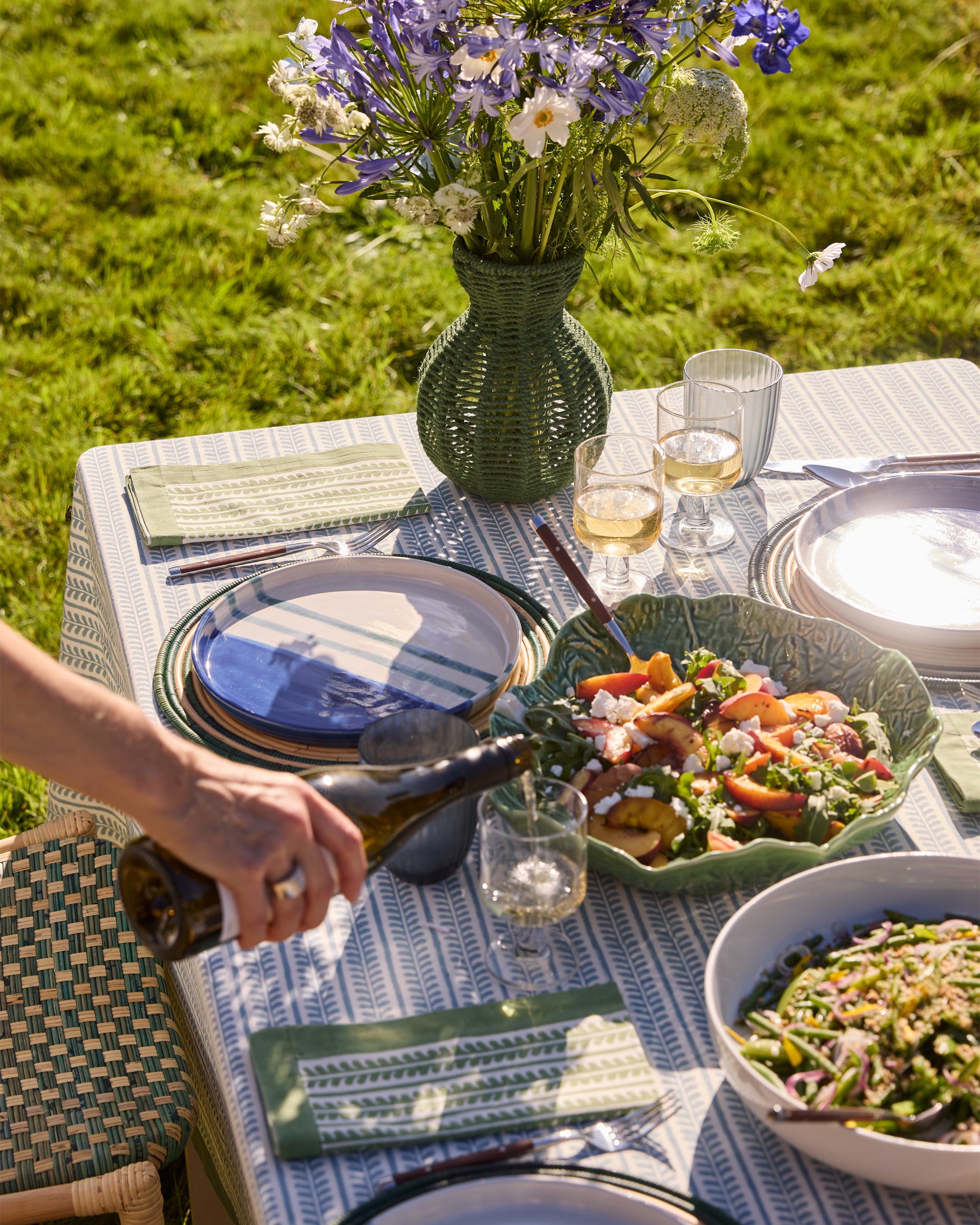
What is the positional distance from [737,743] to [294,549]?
2.54 ft

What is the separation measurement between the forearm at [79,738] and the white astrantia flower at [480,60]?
2.57ft

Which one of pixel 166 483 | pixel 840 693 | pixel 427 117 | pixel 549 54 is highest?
pixel 549 54

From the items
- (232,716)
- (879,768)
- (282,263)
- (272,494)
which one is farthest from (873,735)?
(282,263)

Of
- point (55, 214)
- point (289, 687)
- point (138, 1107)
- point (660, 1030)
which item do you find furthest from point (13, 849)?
point (55, 214)

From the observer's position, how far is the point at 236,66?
5547 mm

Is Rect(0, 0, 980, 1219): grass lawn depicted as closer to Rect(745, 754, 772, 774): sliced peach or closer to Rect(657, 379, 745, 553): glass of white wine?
Rect(657, 379, 745, 553): glass of white wine

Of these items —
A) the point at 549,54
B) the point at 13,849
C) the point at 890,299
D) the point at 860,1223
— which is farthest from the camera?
the point at 890,299

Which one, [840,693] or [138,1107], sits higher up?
[840,693]

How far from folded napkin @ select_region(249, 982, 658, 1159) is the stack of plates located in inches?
25.8

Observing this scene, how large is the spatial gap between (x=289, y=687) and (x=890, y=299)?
3502 millimetres

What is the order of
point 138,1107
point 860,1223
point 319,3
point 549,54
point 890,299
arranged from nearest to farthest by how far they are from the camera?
point 860,1223 → point 549,54 → point 138,1107 → point 890,299 → point 319,3

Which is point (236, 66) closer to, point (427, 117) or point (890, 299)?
point (890, 299)

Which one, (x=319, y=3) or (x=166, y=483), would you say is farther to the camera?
(x=319, y=3)

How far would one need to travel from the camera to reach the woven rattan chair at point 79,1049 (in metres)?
1.44
